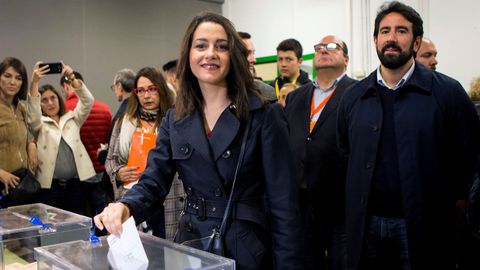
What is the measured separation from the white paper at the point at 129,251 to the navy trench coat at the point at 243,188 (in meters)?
0.23

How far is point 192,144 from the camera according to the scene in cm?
171

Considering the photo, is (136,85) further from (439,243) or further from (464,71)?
(464,71)

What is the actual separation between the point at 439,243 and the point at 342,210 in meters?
0.75

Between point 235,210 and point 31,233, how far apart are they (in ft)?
2.84

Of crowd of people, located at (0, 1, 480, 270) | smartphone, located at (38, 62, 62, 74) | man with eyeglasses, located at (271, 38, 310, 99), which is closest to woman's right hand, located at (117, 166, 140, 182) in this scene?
crowd of people, located at (0, 1, 480, 270)

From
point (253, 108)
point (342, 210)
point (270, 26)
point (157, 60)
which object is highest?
point (270, 26)

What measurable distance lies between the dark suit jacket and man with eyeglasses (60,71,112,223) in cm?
205

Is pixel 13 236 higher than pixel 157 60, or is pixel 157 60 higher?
→ pixel 157 60

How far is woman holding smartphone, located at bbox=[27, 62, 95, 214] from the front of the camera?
400cm

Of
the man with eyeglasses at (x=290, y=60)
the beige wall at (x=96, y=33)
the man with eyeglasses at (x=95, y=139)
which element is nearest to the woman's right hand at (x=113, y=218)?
the man with eyeglasses at (x=95, y=139)

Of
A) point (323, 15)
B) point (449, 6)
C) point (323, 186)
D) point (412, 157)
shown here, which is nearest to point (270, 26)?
point (323, 15)

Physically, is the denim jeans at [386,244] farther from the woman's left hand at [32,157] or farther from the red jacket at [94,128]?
the red jacket at [94,128]

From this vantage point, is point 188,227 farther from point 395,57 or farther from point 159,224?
point 159,224

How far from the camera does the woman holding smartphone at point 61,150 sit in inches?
157
